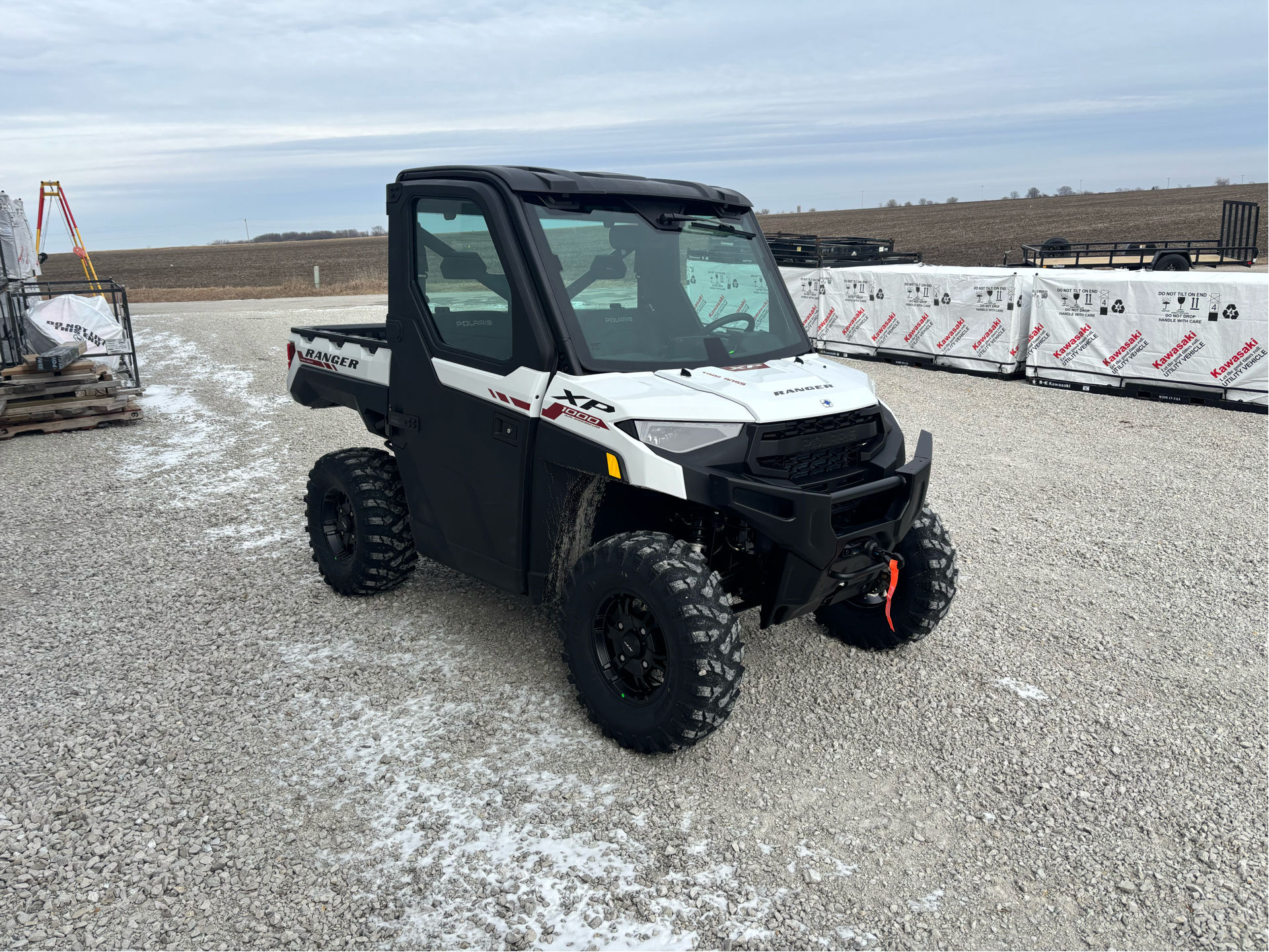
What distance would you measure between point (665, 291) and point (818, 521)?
4.57ft

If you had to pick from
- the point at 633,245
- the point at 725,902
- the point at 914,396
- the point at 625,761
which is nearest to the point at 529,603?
the point at 625,761

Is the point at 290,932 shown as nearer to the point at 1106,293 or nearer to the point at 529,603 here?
the point at 529,603

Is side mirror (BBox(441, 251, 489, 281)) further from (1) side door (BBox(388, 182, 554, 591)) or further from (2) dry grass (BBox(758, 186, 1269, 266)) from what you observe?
(2) dry grass (BBox(758, 186, 1269, 266))

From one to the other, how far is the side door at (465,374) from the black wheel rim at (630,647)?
0.59 metres

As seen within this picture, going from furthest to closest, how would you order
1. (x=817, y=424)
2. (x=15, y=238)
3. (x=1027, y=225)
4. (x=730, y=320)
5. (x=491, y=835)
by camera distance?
(x=1027, y=225)
(x=15, y=238)
(x=730, y=320)
(x=817, y=424)
(x=491, y=835)

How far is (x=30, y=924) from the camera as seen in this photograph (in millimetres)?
2895

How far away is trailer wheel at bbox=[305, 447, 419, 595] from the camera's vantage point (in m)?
5.01

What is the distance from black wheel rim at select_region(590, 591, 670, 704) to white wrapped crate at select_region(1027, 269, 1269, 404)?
389 inches

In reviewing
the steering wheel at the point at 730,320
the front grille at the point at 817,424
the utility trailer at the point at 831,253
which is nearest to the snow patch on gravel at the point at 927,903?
the front grille at the point at 817,424

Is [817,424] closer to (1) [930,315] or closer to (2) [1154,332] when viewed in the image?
(2) [1154,332]

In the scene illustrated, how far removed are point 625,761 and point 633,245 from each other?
2.29 m

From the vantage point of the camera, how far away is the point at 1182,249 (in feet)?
64.2

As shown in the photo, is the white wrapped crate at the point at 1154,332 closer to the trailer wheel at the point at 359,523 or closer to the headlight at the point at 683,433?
the headlight at the point at 683,433

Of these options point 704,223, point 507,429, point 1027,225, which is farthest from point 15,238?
point 1027,225
